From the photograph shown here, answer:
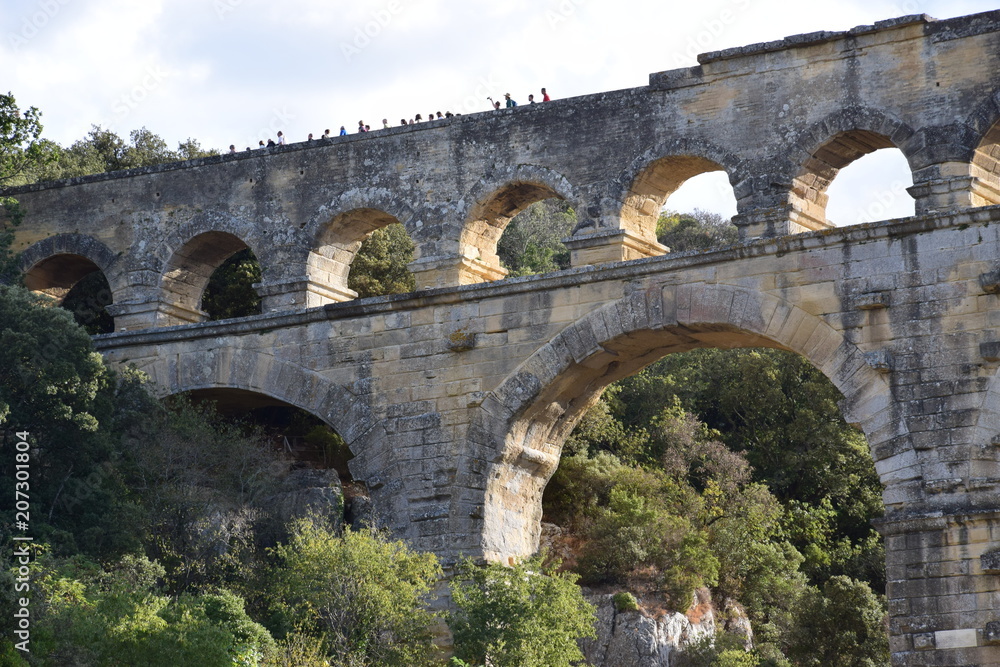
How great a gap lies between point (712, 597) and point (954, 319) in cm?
948

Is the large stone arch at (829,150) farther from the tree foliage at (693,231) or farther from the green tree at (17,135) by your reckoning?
the tree foliage at (693,231)

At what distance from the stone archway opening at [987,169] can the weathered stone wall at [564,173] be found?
3 centimetres

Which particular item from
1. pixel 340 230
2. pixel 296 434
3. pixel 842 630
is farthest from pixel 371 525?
pixel 842 630

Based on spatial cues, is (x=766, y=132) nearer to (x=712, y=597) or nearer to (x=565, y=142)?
(x=565, y=142)

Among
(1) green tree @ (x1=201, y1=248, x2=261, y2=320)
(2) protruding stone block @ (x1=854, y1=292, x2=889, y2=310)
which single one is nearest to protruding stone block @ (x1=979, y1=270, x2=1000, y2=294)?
(2) protruding stone block @ (x1=854, y1=292, x2=889, y2=310)

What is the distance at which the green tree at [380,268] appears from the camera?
30.3 metres

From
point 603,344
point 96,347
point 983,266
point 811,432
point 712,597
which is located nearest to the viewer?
point 983,266

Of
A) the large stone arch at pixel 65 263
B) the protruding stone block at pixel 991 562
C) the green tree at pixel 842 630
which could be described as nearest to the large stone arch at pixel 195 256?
the large stone arch at pixel 65 263

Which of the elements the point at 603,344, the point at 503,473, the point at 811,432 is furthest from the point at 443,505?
the point at 811,432

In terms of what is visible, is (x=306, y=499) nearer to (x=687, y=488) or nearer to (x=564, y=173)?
(x=564, y=173)

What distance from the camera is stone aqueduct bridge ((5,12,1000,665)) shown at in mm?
18938

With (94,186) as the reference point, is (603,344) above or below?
below

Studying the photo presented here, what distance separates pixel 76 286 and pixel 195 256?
4.07m

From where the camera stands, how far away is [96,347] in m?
24.0
